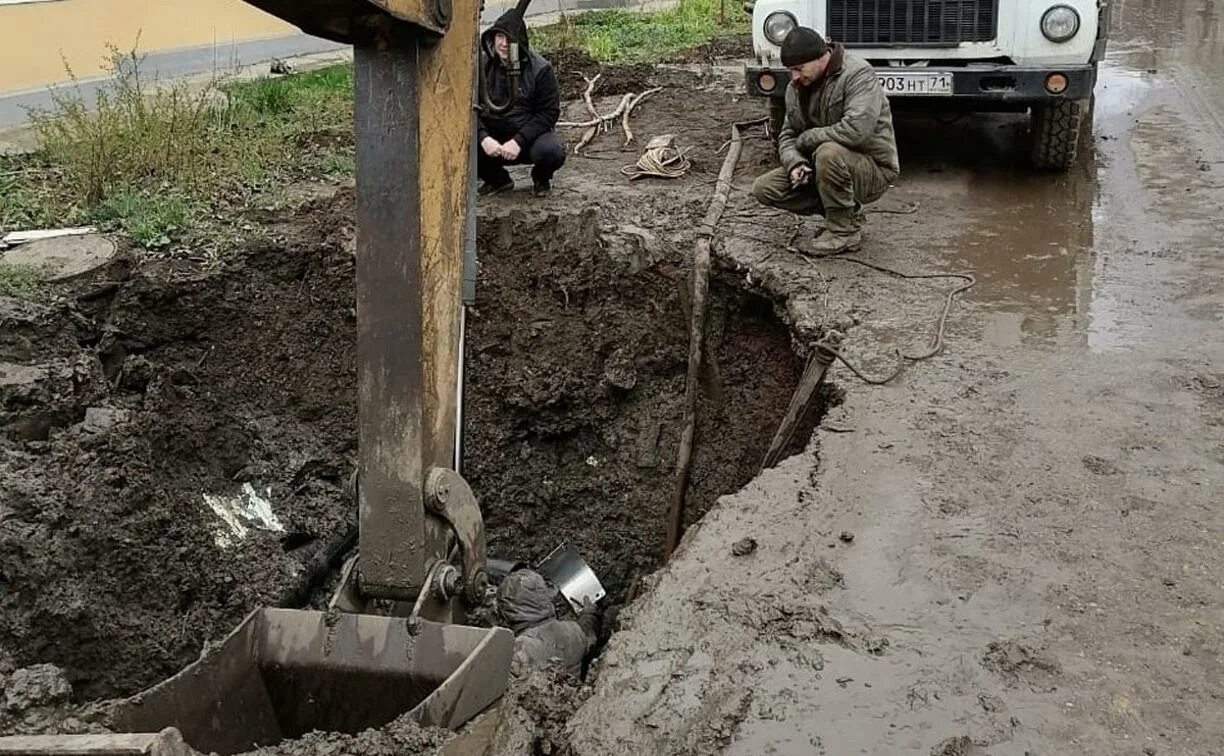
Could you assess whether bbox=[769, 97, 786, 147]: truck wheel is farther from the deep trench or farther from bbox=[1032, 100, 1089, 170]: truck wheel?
the deep trench

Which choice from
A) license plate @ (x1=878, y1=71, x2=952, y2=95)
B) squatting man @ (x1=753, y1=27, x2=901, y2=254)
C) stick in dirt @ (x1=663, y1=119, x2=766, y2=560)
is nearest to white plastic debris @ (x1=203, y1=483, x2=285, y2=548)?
stick in dirt @ (x1=663, y1=119, x2=766, y2=560)

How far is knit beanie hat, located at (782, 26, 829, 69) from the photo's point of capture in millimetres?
5984

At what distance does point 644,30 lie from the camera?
14.5m

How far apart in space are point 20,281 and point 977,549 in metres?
4.59

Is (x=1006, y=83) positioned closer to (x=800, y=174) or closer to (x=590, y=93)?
(x=800, y=174)

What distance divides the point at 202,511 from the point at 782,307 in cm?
305

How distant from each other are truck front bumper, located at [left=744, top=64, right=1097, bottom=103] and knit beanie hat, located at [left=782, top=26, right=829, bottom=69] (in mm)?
1385

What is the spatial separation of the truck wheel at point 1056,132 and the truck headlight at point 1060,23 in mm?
500

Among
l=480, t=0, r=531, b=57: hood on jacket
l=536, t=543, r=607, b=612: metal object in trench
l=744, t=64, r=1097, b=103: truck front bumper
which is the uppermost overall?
l=480, t=0, r=531, b=57: hood on jacket

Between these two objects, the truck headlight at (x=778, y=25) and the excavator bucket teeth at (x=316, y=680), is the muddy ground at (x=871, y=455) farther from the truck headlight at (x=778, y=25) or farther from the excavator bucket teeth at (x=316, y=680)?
the truck headlight at (x=778, y=25)

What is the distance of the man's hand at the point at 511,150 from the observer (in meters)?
7.09

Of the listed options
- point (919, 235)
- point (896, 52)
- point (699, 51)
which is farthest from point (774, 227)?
point (699, 51)

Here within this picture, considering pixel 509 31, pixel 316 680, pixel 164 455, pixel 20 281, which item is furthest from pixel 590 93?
pixel 316 680

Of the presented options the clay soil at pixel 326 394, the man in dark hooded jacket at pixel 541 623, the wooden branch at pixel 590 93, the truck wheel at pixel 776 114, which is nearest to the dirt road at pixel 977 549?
the clay soil at pixel 326 394
